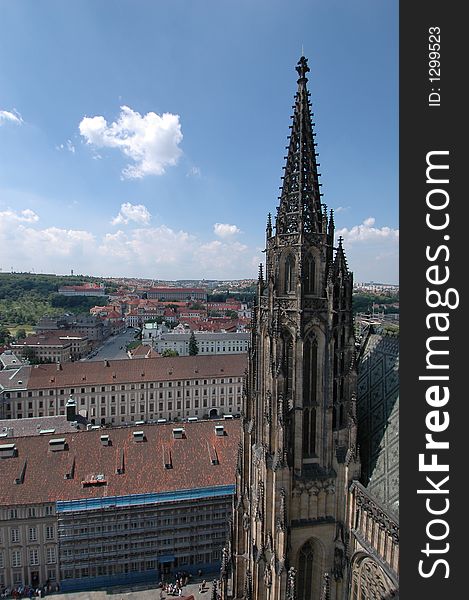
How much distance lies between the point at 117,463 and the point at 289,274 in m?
28.9

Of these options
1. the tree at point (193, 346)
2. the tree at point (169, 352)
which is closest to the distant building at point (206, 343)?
the tree at point (193, 346)

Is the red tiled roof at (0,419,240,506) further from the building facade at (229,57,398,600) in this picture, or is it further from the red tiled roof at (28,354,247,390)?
the red tiled roof at (28,354,247,390)

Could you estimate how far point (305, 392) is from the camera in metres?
21.9

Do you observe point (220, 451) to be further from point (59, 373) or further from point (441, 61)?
point (59, 373)

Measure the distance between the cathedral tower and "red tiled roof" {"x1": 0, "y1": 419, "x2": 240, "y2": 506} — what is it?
1777cm

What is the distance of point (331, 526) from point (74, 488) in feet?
85.4

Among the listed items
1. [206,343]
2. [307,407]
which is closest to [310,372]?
[307,407]

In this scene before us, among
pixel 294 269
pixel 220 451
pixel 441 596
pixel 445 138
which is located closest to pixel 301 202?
pixel 294 269

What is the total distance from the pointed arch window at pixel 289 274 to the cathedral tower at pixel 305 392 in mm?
56

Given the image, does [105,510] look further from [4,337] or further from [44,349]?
[4,337]

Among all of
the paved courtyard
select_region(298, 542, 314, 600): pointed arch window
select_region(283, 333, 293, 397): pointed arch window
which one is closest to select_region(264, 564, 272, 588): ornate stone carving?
select_region(298, 542, 314, 600): pointed arch window

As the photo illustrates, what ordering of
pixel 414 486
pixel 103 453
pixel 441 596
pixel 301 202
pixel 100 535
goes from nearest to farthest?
pixel 441 596 < pixel 414 486 < pixel 301 202 < pixel 100 535 < pixel 103 453

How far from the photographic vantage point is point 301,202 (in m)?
21.5

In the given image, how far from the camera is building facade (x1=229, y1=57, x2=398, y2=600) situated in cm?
2100
